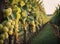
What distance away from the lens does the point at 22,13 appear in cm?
1706

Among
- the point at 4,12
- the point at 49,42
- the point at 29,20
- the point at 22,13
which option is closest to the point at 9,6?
the point at 4,12

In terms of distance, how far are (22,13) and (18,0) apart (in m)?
1.63

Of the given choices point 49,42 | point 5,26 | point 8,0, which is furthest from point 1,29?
point 49,42

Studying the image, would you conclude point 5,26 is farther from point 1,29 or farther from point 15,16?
point 15,16

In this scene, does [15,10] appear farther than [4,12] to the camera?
Yes

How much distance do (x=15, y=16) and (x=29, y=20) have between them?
516cm

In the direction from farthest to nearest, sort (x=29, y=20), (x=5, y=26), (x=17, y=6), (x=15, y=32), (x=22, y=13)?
1. (x=29, y=20)
2. (x=22, y=13)
3. (x=17, y=6)
4. (x=15, y=32)
5. (x=5, y=26)

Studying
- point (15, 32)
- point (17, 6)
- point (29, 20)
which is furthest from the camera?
point (29, 20)

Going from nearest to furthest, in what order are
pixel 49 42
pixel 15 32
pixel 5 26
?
pixel 5 26 → pixel 15 32 → pixel 49 42

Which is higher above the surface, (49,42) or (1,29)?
(1,29)

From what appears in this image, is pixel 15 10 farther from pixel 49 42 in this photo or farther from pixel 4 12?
pixel 49 42

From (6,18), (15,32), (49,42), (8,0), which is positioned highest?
(8,0)

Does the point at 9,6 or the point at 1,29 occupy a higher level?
the point at 9,6

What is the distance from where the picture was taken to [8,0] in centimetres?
1432
